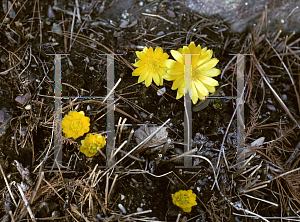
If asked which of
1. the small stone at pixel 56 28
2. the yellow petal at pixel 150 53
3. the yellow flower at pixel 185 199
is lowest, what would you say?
the yellow flower at pixel 185 199

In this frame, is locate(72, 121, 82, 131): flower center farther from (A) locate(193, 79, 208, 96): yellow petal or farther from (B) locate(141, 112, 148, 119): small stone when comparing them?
(A) locate(193, 79, 208, 96): yellow petal

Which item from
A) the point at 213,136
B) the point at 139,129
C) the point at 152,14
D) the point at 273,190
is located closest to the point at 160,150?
the point at 139,129

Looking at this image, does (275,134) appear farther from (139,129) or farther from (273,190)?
(139,129)

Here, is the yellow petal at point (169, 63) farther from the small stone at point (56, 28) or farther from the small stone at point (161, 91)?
the small stone at point (56, 28)

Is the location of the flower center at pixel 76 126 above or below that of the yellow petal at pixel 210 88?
below

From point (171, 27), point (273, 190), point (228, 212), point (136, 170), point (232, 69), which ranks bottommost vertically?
point (228, 212)

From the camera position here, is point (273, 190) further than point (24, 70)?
No

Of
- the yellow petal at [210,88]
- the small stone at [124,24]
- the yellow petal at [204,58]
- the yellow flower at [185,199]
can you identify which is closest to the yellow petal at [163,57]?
the yellow petal at [204,58]
